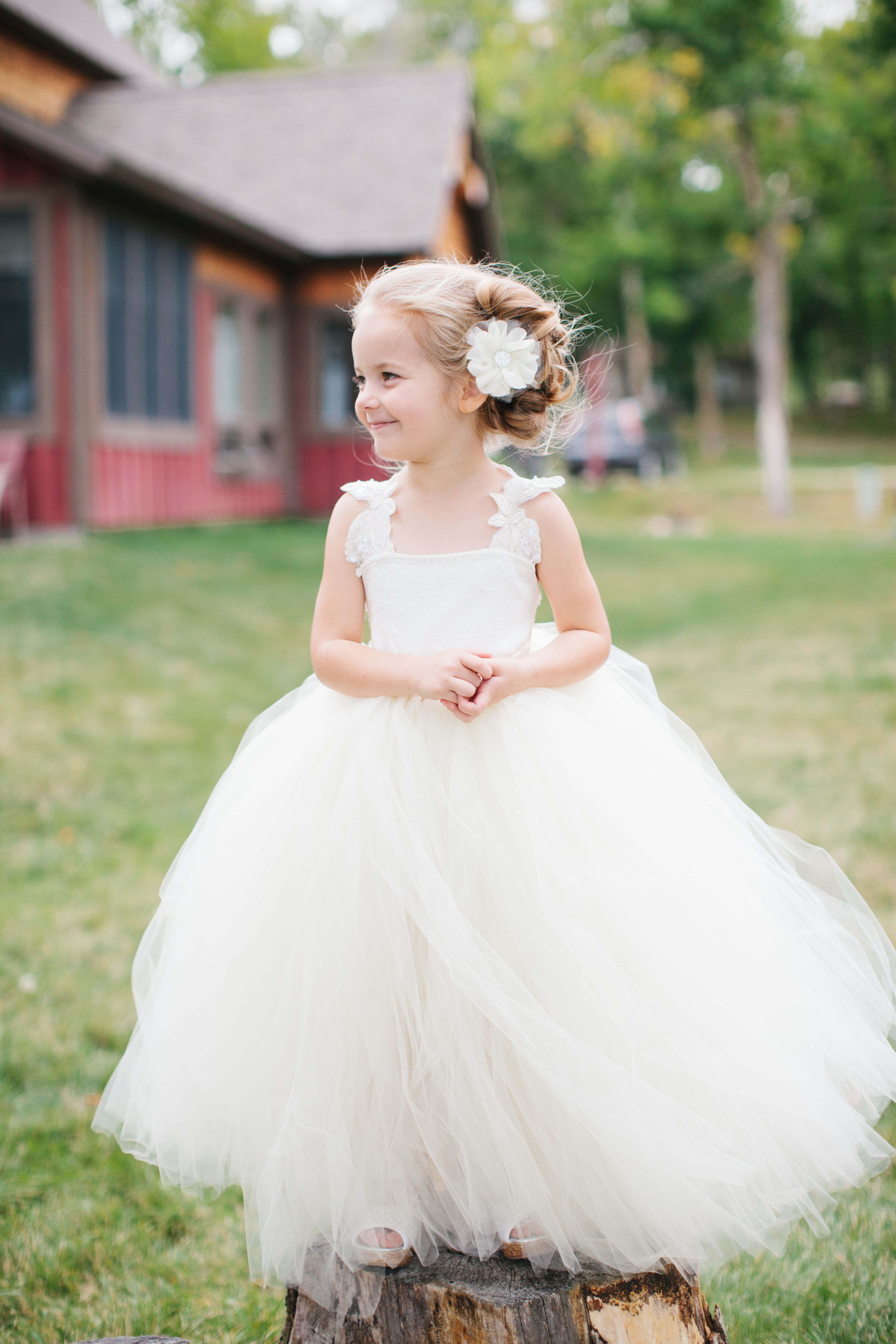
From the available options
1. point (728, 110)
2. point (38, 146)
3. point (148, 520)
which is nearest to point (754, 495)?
point (728, 110)

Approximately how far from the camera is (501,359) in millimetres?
2109

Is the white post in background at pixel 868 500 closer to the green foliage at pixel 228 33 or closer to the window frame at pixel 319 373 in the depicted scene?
the window frame at pixel 319 373

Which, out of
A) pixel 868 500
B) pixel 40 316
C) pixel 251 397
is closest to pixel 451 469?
pixel 40 316

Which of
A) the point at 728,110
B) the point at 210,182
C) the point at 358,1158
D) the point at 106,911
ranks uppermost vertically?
the point at 728,110

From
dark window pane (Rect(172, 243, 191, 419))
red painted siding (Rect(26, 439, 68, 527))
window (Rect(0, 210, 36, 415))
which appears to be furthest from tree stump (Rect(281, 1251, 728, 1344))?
dark window pane (Rect(172, 243, 191, 419))

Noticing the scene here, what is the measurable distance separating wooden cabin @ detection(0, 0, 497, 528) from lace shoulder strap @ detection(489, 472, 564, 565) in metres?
8.57

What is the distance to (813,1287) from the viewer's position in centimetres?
258

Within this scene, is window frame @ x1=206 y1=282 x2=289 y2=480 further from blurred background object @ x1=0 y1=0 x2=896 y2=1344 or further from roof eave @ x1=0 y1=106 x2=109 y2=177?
roof eave @ x1=0 y1=106 x2=109 y2=177

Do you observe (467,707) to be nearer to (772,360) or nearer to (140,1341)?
(140,1341)

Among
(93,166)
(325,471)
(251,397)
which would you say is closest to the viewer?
(93,166)

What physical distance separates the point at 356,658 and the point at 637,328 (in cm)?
3972

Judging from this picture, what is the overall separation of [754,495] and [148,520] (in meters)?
16.4

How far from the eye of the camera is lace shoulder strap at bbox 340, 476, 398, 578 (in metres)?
2.25

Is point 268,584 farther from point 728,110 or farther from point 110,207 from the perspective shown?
point 728,110
